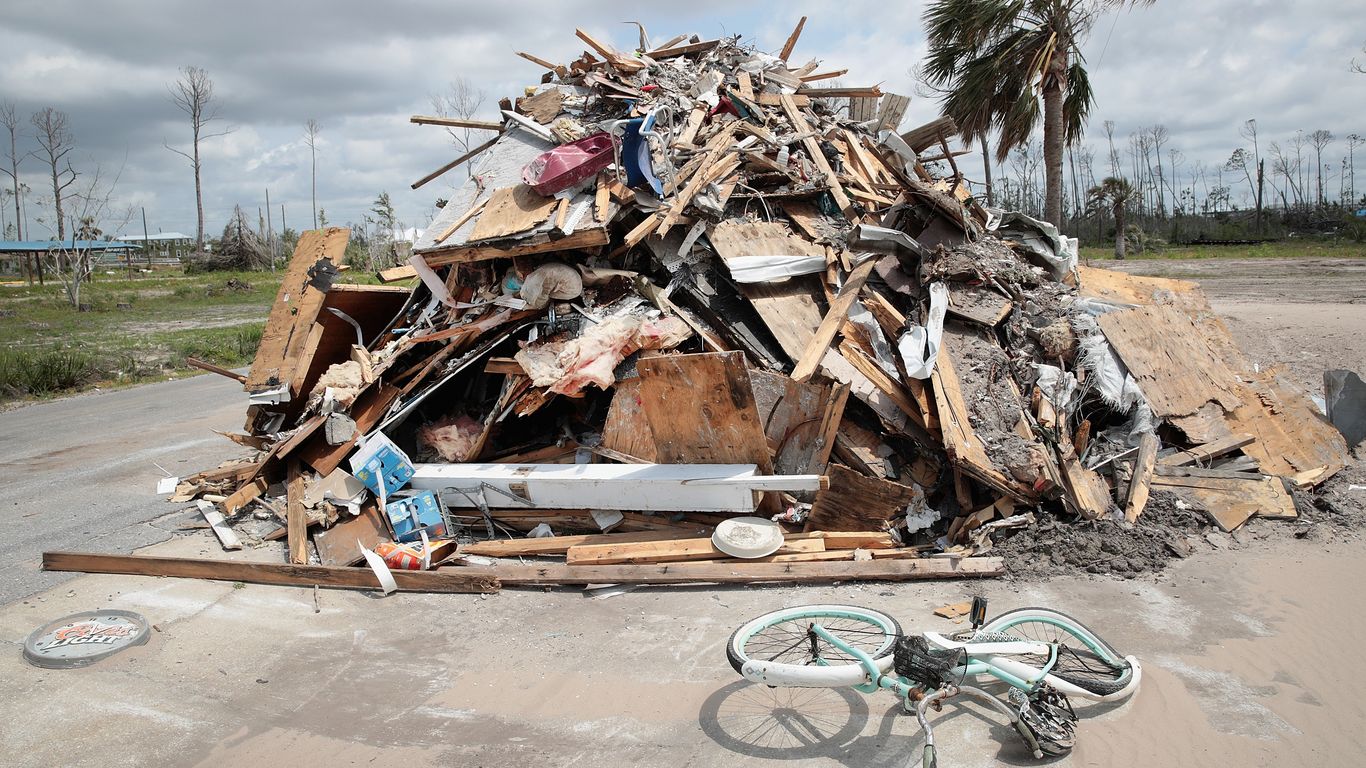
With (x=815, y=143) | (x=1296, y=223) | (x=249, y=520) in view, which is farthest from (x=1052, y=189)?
(x=1296, y=223)

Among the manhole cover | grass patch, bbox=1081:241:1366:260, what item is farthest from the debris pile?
grass patch, bbox=1081:241:1366:260

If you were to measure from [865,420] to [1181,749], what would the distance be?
126 inches

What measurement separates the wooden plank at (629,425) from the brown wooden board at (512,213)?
1.79 meters

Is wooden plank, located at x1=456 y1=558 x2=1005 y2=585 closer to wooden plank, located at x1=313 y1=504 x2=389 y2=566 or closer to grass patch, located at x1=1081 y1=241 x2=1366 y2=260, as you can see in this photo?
wooden plank, located at x1=313 y1=504 x2=389 y2=566

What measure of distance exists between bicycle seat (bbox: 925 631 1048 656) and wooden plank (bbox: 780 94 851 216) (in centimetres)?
504

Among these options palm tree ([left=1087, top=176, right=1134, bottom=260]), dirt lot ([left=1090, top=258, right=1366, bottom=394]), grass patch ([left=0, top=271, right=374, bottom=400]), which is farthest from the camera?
palm tree ([left=1087, top=176, right=1134, bottom=260])

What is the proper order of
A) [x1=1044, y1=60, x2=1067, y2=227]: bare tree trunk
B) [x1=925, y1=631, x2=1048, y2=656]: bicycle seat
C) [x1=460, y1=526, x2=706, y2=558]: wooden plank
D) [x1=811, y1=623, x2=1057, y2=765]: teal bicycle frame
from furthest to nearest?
[x1=1044, y1=60, x2=1067, y2=227]: bare tree trunk, [x1=460, y1=526, x2=706, y2=558]: wooden plank, [x1=925, y1=631, x2=1048, y2=656]: bicycle seat, [x1=811, y1=623, x2=1057, y2=765]: teal bicycle frame

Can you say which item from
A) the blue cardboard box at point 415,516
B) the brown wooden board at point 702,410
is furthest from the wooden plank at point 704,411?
the blue cardboard box at point 415,516

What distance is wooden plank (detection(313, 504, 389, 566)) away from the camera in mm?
5824

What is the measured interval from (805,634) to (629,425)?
8.71ft

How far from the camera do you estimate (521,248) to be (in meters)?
6.72

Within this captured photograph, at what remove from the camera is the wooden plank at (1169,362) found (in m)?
6.12

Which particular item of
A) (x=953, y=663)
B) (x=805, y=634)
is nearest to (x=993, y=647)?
(x=953, y=663)

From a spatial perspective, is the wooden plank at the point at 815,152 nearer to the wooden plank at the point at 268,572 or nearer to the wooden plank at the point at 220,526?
the wooden plank at the point at 268,572
